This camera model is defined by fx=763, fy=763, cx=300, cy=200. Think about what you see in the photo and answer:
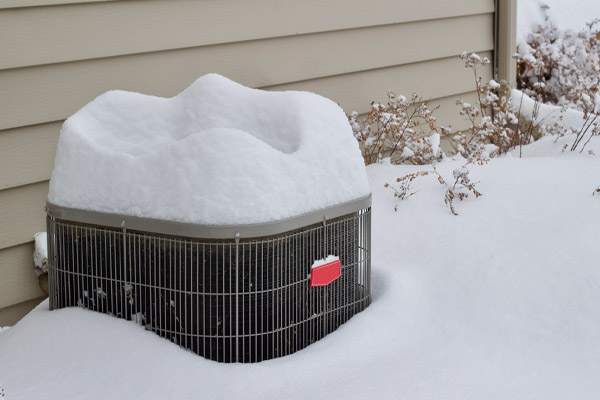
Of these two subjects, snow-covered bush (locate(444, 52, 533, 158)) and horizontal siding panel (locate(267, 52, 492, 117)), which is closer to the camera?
horizontal siding panel (locate(267, 52, 492, 117))

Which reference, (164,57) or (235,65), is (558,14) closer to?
(235,65)

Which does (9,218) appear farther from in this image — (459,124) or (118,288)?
(459,124)

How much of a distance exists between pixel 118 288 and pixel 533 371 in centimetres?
159

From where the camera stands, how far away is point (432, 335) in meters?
2.99

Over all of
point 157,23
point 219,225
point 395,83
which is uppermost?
point 157,23

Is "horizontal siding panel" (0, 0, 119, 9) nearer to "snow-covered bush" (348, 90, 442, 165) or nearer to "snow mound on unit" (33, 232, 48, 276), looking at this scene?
"snow mound on unit" (33, 232, 48, 276)

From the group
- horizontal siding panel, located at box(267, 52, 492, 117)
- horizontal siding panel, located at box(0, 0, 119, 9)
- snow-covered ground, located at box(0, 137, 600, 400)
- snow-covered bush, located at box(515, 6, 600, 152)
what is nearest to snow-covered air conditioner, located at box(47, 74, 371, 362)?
snow-covered ground, located at box(0, 137, 600, 400)

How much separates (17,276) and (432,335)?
197cm

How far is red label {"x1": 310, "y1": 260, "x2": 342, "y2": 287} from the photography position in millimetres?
2900

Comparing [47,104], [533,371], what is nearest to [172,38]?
[47,104]

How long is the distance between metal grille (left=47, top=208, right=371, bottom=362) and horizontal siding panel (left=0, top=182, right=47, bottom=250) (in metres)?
0.54

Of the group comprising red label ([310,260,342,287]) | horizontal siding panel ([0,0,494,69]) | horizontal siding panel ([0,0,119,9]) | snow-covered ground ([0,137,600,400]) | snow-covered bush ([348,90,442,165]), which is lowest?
snow-covered ground ([0,137,600,400])

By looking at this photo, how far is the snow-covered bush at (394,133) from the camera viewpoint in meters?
4.74

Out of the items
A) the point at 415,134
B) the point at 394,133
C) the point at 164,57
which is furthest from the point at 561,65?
the point at 164,57
